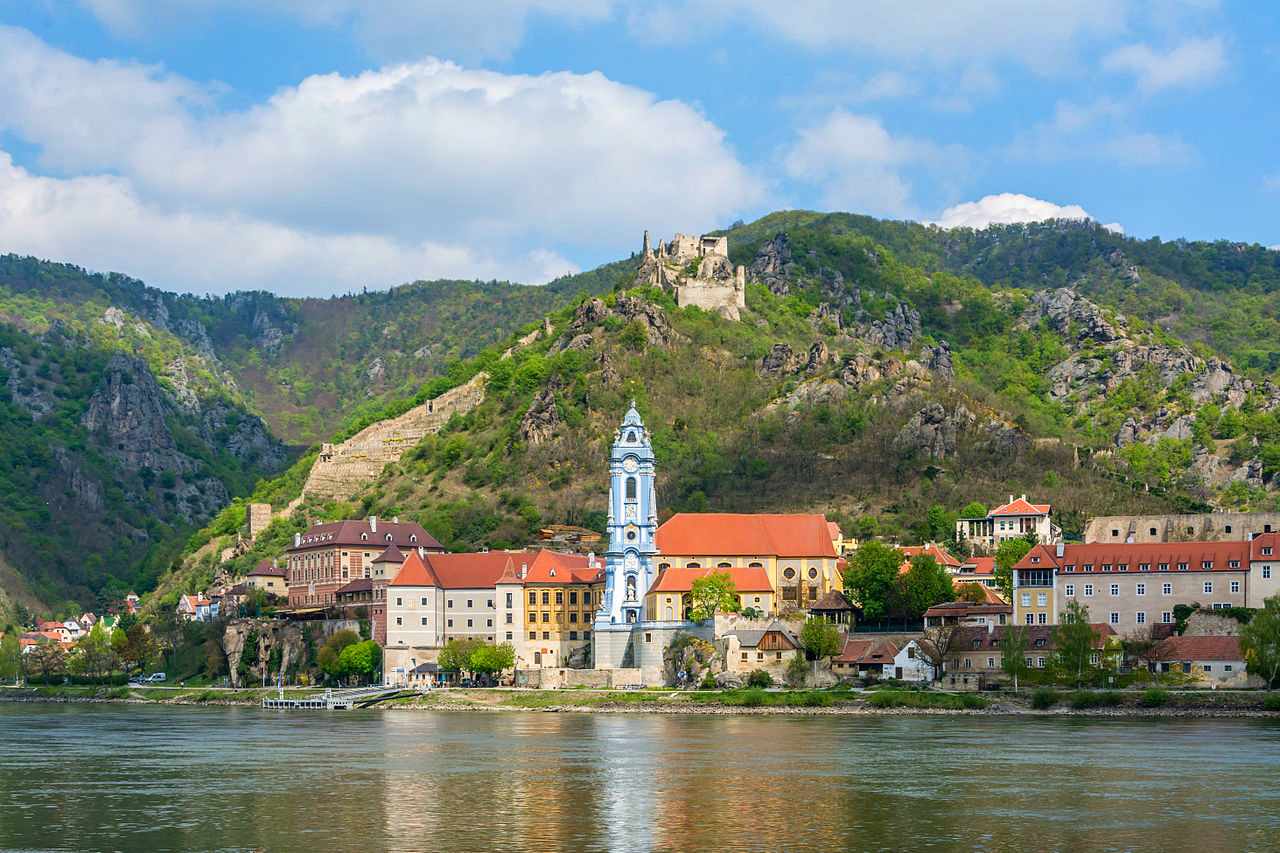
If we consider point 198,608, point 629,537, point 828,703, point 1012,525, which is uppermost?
point 1012,525

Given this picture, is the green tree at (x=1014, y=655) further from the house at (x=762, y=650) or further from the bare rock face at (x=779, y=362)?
the bare rock face at (x=779, y=362)

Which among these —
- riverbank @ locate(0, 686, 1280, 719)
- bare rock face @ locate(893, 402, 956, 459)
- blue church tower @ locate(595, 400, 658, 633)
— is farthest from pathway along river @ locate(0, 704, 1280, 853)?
bare rock face @ locate(893, 402, 956, 459)

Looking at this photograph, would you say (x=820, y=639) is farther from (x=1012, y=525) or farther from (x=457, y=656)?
(x=1012, y=525)

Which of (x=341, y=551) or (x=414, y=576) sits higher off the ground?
(x=341, y=551)

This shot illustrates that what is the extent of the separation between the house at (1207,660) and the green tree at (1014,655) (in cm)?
764

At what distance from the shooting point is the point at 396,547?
13212cm

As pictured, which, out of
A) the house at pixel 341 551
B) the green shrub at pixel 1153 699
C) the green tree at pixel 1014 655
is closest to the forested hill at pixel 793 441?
the house at pixel 341 551

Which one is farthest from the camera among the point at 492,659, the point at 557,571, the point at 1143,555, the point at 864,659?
the point at 557,571

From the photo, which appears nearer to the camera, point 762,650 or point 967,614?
point 967,614

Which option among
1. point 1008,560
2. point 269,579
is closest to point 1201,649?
point 1008,560

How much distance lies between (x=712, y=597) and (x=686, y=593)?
2915 millimetres

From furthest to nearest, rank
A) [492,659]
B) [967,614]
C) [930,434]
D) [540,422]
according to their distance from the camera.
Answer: [540,422], [930,434], [492,659], [967,614]

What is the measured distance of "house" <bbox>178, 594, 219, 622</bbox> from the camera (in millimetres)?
152375

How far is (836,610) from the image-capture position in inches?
4306
